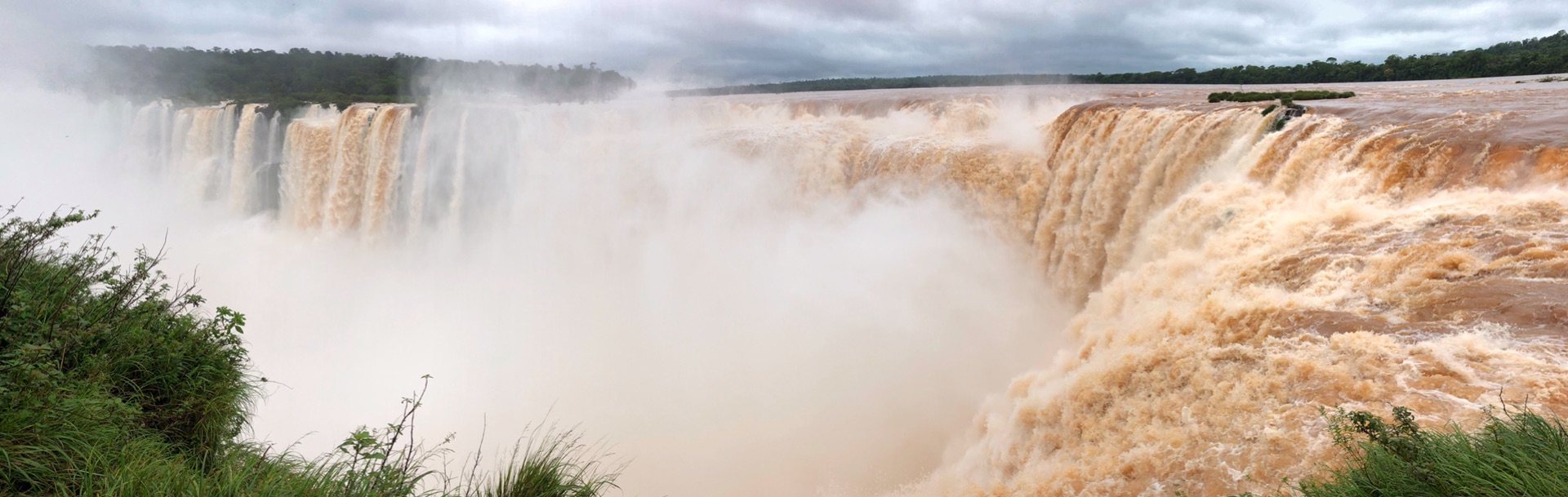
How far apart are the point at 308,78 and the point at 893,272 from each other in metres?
49.5

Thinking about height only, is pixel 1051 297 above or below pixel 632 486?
above

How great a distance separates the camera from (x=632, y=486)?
8.91 meters

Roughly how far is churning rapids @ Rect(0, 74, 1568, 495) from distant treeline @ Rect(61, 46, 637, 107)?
7.03 m

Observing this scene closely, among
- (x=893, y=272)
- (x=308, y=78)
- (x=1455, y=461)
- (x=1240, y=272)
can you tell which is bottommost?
(x=893, y=272)

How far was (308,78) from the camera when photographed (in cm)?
4828

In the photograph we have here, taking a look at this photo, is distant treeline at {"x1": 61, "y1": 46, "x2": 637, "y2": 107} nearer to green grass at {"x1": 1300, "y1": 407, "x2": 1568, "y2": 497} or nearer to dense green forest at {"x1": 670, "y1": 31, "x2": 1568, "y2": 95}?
dense green forest at {"x1": 670, "y1": 31, "x2": 1568, "y2": 95}

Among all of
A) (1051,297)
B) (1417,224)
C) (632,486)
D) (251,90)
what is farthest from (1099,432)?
(251,90)

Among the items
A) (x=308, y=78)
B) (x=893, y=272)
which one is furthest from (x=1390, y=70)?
(x=308, y=78)

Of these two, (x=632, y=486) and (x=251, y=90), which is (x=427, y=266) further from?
(x=251, y=90)

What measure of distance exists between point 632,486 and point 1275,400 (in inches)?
270

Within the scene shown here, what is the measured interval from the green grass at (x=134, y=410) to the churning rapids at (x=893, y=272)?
9.91ft

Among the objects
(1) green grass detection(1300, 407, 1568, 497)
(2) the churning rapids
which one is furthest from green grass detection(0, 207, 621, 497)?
(1) green grass detection(1300, 407, 1568, 497)

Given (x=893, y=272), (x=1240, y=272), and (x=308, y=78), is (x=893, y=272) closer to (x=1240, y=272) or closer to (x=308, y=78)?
(x=1240, y=272)

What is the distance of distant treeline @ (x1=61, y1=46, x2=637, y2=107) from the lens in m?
30.4
